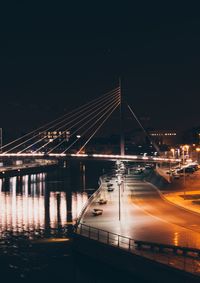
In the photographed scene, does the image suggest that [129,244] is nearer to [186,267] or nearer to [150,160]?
[186,267]

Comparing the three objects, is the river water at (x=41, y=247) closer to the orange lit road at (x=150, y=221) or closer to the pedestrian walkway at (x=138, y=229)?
the pedestrian walkway at (x=138, y=229)

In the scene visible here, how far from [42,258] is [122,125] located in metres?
17.2

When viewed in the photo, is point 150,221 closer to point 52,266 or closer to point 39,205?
point 52,266

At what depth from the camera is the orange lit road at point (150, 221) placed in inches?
554

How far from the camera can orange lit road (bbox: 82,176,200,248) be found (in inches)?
554

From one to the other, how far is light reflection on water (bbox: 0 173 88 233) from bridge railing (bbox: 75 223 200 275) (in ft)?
18.2

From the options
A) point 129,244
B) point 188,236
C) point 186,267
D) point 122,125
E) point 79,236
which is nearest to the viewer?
point 186,267

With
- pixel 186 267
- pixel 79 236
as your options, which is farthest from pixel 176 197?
pixel 186 267

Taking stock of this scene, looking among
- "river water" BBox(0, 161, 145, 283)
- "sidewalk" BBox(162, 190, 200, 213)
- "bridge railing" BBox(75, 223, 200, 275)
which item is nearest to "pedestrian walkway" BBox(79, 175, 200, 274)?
"bridge railing" BBox(75, 223, 200, 275)

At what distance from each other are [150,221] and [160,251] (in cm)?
461

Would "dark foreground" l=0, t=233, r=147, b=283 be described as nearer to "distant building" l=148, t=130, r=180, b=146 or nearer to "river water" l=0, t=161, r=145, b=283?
"river water" l=0, t=161, r=145, b=283

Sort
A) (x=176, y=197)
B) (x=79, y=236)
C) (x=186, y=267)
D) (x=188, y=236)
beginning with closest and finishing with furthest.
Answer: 1. (x=186, y=267)
2. (x=188, y=236)
3. (x=79, y=236)
4. (x=176, y=197)

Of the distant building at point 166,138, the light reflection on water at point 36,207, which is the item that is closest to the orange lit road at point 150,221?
the light reflection on water at point 36,207

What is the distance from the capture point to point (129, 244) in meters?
12.7
